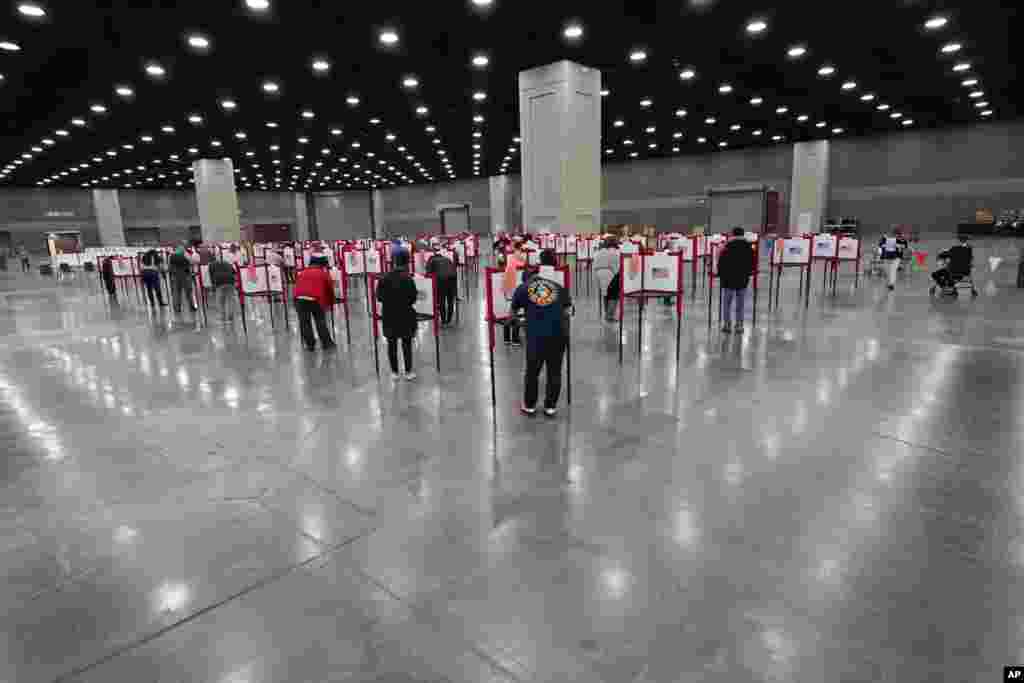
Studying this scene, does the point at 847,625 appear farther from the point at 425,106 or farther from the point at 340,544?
the point at 425,106

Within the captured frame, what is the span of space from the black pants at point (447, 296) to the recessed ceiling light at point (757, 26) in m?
10.4

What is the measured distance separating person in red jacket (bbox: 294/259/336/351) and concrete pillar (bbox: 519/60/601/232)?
451 inches

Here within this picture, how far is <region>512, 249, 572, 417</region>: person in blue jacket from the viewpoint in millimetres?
5312

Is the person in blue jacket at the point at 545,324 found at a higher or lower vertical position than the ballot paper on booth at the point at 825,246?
lower

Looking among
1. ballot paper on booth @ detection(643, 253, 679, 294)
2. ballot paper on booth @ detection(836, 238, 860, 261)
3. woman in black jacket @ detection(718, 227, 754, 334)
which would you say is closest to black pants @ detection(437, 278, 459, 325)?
ballot paper on booth @ detection(643, 253, 679, 294)

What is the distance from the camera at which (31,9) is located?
35.3 feet

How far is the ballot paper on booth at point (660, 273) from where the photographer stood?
8.49m

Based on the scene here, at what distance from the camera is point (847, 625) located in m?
2.61

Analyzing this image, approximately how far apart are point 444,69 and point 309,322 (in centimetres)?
1141

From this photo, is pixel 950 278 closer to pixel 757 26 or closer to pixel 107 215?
pixel 757 26

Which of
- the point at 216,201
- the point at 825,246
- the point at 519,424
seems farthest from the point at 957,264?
the point at 216,201

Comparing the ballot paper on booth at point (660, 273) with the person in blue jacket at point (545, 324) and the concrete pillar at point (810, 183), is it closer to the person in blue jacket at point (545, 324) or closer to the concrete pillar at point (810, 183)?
the person in blue jacket at point (545, 324)

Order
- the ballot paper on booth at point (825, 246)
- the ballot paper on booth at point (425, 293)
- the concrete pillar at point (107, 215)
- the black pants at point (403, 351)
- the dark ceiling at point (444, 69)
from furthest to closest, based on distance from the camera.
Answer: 1. the concrete pillar at point (107, 215)
2. the ballot paper on booth at point (825, 246)
3. the dark ceiling at point (444, 69)
4. the ballot paper on booth at point (425, 293)
5. the black pants at point (403, 351)

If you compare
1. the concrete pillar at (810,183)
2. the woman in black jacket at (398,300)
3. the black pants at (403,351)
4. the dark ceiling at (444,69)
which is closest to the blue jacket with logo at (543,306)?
the woman in black jacket at (398,300)
